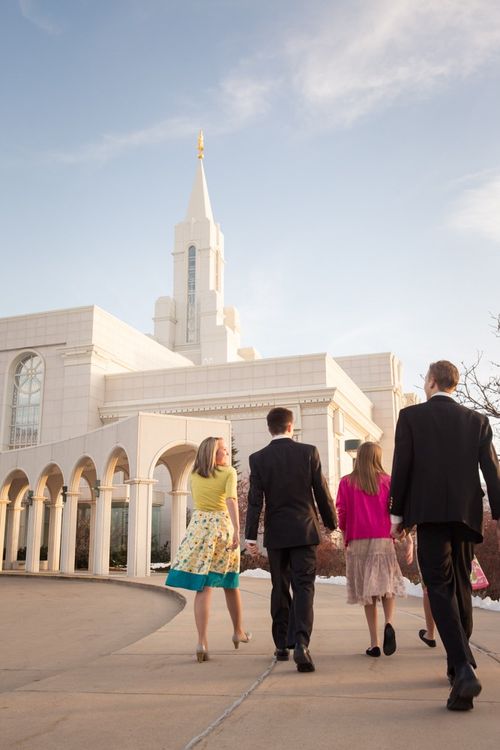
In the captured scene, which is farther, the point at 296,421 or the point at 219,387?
the point at 219,387

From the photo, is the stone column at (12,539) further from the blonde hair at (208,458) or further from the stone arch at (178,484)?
the blonde hair at (208,458)

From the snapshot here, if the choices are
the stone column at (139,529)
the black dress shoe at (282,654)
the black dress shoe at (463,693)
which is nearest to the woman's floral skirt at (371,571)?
the black dress shoe at (282,654)

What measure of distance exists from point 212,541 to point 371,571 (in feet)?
4.24

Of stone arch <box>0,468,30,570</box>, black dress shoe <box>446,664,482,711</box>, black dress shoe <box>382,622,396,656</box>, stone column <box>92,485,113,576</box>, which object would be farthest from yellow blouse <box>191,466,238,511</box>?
stone arch <box>0,468,30,570</box>

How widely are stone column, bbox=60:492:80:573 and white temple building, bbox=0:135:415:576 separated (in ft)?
0.11

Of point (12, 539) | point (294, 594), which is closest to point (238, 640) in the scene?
point (294, 594)

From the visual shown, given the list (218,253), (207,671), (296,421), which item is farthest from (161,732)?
(218,253)

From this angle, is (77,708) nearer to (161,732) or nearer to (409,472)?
(161,732)

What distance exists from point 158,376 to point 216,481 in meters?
29.8

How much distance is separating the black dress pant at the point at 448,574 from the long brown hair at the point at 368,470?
1.46 m

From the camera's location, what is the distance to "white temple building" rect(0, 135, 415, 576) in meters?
22.7

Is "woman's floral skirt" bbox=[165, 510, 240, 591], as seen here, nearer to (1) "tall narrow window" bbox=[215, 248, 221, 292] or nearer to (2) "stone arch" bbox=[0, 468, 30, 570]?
(2) "stone arch" bbox=[0, 468, 30, 570]

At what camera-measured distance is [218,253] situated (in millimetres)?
56250

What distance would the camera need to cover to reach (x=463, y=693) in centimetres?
358
